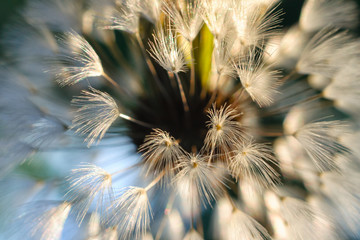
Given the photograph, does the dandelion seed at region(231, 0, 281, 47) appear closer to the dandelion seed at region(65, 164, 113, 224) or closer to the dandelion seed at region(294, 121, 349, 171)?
the dandelion seed at region(294, 121, 349, 171)

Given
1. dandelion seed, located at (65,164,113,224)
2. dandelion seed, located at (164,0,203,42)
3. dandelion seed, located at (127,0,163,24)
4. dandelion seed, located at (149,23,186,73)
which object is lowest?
dandelion seed, located at (65,164,113,224)

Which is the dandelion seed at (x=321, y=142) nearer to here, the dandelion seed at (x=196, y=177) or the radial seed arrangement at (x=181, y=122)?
the radial seed arrangement at (x=181, y=122)

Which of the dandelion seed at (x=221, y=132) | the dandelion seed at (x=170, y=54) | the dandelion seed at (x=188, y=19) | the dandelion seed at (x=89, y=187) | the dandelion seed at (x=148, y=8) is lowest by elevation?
the dandelion seed at (x=89, y=187)

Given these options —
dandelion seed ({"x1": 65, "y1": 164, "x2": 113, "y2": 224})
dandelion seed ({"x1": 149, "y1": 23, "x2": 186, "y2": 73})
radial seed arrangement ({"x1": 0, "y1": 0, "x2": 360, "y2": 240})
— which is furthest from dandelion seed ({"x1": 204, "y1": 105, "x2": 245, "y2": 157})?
dandelion seed ({"x1": 65, "y1": 164, "x2": 113, "y2": 224})

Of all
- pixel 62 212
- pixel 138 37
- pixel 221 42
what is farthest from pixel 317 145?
A: pixel 62 212

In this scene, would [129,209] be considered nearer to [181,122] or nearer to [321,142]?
[181,122]

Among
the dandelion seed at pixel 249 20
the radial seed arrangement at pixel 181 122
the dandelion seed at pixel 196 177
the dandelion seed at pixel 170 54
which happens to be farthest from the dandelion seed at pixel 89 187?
the dandelion seed at pixel 249 20

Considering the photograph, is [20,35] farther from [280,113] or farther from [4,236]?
[280,113]
